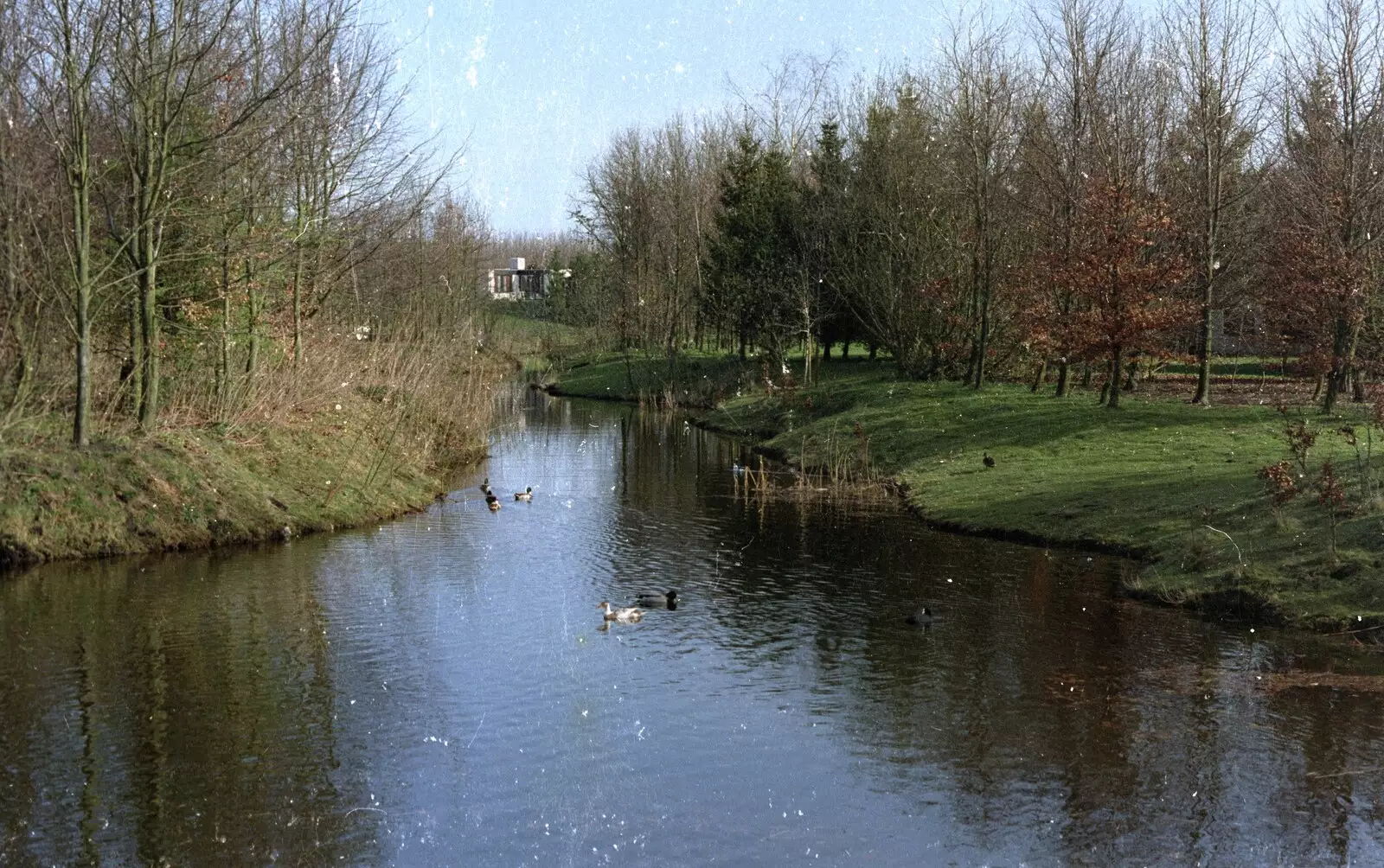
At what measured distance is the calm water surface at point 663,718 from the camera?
11.3m

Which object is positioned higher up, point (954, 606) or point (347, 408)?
point (347, 408)

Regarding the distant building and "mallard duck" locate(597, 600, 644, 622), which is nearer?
"mallard duck" locate(597, 600, 644, 622)

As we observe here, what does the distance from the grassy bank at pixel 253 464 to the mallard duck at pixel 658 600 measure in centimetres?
883

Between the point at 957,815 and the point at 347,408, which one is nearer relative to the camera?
the point at 957,815

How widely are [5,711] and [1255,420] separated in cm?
2936

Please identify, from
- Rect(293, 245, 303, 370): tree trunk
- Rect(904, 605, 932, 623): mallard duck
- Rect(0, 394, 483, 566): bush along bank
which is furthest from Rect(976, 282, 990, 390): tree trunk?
Rect(904, 605, 932, 623): mallard duck

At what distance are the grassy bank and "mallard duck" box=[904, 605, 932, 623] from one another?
1287 centimetres

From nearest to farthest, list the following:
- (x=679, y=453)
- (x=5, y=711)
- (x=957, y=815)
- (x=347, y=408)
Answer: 1. (x=957, y=815)
2. (x=5, y=711)
3. (x=347, y=408)
4. (x=679, y=453)

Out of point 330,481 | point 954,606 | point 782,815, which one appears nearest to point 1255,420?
point 954,606

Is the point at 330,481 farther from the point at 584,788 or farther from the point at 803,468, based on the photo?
the point at 584,788

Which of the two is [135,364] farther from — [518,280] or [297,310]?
[518,280]

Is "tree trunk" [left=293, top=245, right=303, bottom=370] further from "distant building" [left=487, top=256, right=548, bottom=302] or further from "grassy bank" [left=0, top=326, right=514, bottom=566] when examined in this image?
"distant building" [left=487, top=256, right=548, bottom=302]

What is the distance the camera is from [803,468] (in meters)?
34.0

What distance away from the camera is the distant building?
132m
